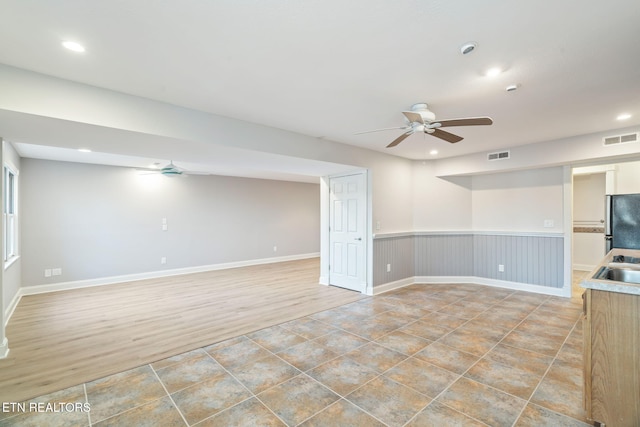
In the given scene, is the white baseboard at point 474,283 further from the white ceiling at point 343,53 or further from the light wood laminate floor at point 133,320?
the white ceiling at point 343,53

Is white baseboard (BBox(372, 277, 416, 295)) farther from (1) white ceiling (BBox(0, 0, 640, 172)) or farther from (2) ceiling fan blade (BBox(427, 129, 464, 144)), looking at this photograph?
(1) white ceiling (BBox(0, 0, 640, 172))

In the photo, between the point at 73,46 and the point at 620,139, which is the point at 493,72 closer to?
the point at 620,139

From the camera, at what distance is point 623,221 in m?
4.49

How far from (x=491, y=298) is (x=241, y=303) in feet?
13.3

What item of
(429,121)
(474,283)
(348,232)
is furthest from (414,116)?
(474,283)

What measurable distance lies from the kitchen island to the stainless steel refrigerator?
373 centimetres

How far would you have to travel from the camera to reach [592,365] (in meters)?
1.92

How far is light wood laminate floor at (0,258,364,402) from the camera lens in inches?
108

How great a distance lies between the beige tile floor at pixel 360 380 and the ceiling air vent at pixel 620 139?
249 centimetres

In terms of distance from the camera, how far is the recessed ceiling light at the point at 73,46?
205cm

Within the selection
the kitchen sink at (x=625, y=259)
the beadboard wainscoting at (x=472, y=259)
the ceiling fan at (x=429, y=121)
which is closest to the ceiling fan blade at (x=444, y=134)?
the ceiling fan at (x=429, y=121)

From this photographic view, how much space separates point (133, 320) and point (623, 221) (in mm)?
7253

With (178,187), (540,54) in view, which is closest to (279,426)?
(540,54)

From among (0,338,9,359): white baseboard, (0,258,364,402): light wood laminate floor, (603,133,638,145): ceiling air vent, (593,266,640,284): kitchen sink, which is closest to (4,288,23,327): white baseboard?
(0,258,364,402): light wood laminate floor
